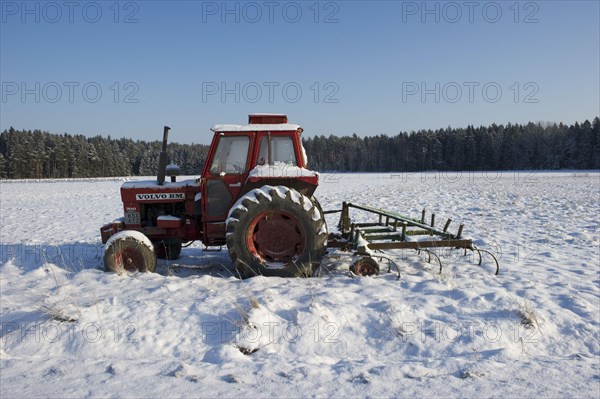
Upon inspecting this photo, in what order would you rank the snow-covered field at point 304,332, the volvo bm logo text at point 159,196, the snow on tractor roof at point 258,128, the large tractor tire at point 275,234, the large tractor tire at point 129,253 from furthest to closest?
1. the volvo bm logo text at point 159,196
2. the snow on tractor roof at point 258,128
3. the large tractor tire at point 129,253
4. the large tractor tire at point 275,234
5. the snow-covered field at point 304,332

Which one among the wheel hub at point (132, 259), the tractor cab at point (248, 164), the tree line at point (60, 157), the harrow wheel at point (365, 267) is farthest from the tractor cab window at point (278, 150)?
the tree line at point (60, 157)

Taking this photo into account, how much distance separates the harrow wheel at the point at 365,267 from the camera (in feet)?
18.3

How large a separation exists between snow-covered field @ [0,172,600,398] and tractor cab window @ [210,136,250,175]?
1575 mm

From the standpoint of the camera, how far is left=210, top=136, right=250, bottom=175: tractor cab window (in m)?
6.01

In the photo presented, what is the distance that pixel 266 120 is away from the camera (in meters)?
6.15

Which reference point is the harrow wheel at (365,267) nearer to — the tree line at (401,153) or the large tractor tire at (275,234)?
the large tractor tire at (275,234)

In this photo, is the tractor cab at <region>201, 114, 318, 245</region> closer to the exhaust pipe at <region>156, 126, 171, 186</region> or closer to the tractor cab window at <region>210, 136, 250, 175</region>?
the tractor cab window at <region>210, 136, 250, 175</region>

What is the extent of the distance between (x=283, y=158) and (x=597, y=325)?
4.24m

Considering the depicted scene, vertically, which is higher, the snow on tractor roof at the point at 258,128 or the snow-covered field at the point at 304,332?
the snow on tractor roof at the point at 258,128

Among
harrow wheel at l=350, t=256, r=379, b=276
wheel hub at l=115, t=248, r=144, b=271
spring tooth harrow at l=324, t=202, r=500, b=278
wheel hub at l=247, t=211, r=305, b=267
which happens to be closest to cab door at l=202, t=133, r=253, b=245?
wheel hub at l=247, t=211, r=305, b=267

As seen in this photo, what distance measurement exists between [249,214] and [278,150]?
1122 mm

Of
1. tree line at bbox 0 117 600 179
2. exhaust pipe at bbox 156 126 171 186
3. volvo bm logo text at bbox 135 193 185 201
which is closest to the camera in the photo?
exhaust pipe at bbox 156 126 171 186

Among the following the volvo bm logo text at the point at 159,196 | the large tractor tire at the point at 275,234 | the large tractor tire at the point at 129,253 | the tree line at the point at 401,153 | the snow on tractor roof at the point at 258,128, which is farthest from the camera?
the tree line at the point at 401,153

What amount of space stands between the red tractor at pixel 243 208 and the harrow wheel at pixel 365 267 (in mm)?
492
